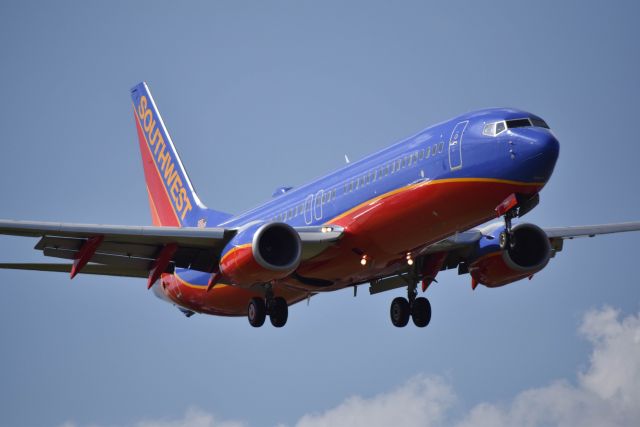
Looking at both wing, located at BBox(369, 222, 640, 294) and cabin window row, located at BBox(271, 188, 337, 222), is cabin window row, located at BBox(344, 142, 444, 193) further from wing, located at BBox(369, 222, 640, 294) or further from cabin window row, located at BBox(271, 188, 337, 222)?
wing, located at BBox(369, 222, 640, 294)

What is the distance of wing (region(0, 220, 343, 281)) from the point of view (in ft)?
120

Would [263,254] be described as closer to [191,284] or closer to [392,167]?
[392,167]

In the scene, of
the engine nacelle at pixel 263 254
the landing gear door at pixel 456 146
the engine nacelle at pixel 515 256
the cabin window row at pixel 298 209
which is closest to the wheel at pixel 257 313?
the cabin window row at pixel 298 209

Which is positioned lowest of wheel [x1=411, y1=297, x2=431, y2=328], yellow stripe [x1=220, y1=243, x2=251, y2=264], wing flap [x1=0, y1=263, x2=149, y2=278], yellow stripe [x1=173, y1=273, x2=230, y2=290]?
wheel [x1=411, y1=297, x2=431, y2=328]

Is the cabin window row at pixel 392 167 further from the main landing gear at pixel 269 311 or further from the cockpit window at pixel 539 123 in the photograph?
the main landing gear at pixel 269 311

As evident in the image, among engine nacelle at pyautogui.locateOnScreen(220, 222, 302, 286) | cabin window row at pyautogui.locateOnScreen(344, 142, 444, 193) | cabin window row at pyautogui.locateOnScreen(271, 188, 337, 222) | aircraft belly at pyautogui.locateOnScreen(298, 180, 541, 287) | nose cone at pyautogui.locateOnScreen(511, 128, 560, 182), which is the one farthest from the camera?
cabin window row at pyautogui.locateOnScreen(271, 188, 337, 222)

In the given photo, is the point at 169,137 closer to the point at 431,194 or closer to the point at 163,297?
the point at 163,297

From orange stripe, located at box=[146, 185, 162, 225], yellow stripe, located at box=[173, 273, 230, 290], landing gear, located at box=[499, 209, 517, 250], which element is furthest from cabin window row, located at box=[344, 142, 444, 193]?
orange stripe, located at box=[146, 185, 162, 225]

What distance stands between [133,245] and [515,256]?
1179cm

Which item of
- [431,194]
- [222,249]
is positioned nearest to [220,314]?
[222,249]

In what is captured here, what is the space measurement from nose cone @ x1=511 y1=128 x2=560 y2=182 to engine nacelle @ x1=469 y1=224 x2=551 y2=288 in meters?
7.16

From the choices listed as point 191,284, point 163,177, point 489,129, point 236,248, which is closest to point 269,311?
point 236,248

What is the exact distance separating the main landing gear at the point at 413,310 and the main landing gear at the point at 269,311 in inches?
145

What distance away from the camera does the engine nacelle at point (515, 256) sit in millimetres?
40062
